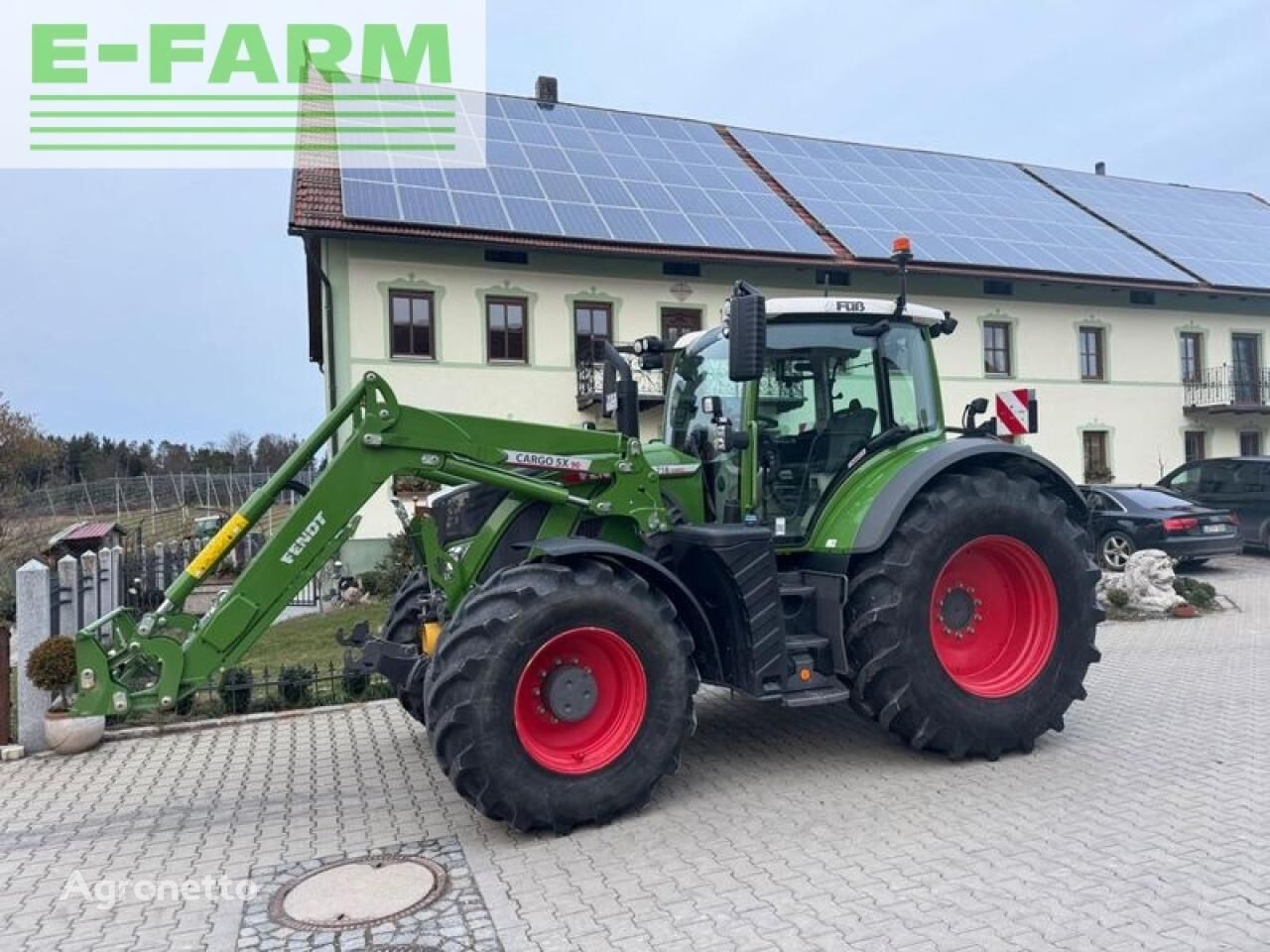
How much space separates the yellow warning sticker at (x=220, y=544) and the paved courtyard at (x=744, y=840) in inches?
52.4

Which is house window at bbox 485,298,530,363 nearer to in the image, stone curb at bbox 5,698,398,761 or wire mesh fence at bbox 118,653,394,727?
wire mesh fence at bbox 118,653,394,727

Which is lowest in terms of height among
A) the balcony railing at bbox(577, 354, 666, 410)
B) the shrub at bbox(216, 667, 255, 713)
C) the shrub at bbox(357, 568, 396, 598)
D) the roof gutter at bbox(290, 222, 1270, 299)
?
the shrub at bbox(216, 667, 255, 713)

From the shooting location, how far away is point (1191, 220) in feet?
82.5

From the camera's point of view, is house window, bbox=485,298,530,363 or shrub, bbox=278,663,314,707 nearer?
shrub, bbox=278,663,314,707

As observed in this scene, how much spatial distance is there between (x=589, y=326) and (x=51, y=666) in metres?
13.2

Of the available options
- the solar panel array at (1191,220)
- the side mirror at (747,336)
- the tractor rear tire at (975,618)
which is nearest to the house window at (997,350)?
the solar panel array at (1191,220)

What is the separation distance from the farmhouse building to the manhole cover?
8805mm

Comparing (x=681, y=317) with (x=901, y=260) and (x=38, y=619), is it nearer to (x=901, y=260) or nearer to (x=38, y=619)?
(x=901, y=260)

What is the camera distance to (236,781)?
208 inches

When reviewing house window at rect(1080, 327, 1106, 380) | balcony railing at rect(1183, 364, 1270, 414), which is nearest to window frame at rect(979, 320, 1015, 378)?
house window at rect(1080, 327, 1106, 380)

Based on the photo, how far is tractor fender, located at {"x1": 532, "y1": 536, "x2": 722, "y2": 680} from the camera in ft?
14.3

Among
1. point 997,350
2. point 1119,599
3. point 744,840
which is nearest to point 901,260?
point 744,840

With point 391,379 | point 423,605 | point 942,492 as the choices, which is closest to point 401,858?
point 423,605

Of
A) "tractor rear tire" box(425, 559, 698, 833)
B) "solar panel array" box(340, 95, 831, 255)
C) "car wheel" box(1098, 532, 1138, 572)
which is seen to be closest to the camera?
"tractor rear tire" box(425, 559, 698, 833)
